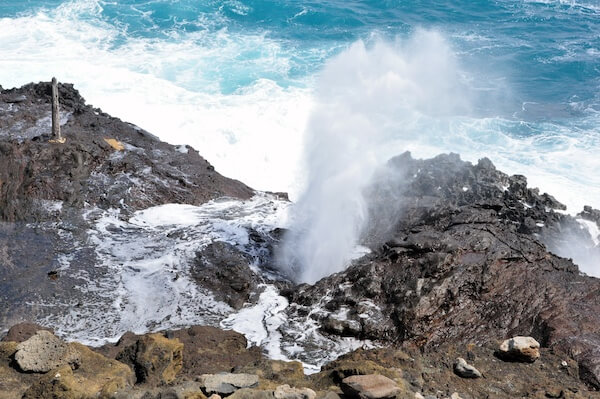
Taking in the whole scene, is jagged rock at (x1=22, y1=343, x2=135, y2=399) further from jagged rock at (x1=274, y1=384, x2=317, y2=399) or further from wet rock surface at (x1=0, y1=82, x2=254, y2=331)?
wet rock surface at (x1=0, y1=82, x2=254, y2=331)

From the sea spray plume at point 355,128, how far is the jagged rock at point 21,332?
4.74 m

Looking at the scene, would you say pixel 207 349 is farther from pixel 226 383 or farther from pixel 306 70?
pixel 306 70

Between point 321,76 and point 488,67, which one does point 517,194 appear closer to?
point 321,76

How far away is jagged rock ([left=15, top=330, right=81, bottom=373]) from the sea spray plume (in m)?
5.22

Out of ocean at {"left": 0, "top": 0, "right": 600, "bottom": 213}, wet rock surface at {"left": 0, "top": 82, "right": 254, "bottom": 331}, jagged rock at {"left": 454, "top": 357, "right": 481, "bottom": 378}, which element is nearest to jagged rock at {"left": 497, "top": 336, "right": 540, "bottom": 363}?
jagged rock at {"left": 454, "top": 357, "right": 481, "bottom": 378}

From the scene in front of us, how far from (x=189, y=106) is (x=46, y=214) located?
11884 millimetres

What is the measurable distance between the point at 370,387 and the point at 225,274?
16.2ft

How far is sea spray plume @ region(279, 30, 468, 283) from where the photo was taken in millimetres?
12375

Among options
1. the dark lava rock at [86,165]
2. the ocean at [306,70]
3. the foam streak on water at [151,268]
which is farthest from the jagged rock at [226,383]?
the ocean at [306,70]

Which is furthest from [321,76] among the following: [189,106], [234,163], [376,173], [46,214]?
[46,214]

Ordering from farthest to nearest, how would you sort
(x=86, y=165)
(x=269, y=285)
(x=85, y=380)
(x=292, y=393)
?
(x=86, y=165) < (x=269, y=285) < (x=85, y=380) < (x=292, y=393)

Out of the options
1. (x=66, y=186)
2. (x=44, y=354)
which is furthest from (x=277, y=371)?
(x=66, y=186)

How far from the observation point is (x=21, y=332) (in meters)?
8.34

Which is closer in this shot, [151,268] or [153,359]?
[153,359]
